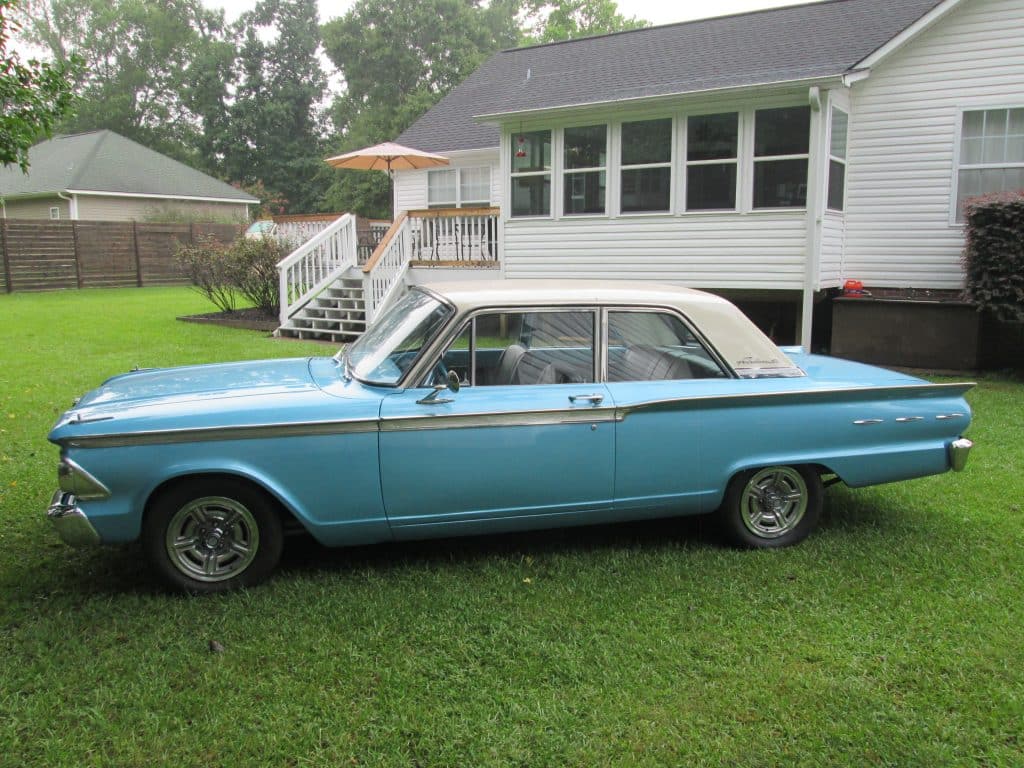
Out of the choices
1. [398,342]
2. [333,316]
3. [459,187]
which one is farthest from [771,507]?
[459,187]

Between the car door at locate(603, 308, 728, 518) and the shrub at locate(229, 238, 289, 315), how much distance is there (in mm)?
12547

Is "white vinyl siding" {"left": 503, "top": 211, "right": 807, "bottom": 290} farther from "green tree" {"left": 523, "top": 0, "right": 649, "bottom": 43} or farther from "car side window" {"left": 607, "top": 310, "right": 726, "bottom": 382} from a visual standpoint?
"green tree" {"left": 523, "top": 0, "right": 649, "bottom": 43}

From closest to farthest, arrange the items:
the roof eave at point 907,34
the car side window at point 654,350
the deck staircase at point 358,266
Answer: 1. the car side window at point 654,350
2. the roof eave at point 907,34
3. the deck staircase at point 358,266

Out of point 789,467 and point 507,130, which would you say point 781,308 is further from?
point 789,467

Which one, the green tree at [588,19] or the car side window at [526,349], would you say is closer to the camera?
the car side window at [526,349]

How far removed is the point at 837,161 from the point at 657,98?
2.81m

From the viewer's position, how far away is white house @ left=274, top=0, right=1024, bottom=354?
11359 millimetres

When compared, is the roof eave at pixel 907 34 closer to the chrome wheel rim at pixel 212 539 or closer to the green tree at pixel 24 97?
the green tree at pixel 24 97

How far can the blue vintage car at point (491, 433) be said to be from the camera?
150 inches

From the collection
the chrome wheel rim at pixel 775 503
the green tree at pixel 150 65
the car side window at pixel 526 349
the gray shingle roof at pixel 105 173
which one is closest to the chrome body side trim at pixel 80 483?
the car side window at pixel 526 349

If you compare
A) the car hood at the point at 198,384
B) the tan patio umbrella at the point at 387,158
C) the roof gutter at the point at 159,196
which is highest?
the roof gutter at the point at 159,196

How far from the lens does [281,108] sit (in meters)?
50.4

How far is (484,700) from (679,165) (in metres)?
10.6

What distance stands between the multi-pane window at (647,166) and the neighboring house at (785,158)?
23 millimetres
